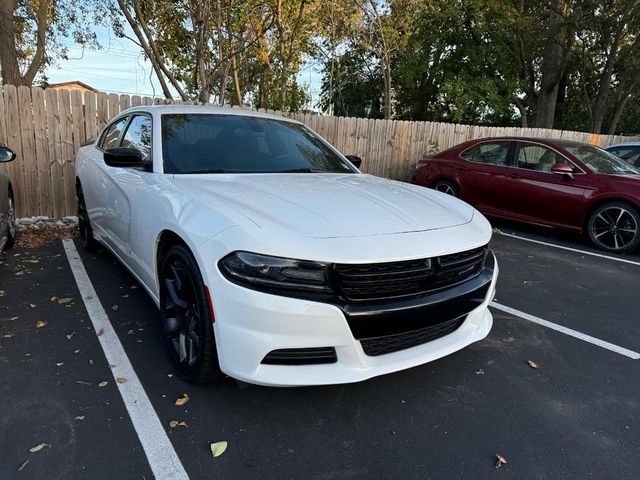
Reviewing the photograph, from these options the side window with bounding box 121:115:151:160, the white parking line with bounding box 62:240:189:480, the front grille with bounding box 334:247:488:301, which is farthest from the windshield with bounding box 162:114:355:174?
the front grille with bounding box 334:247:488:301

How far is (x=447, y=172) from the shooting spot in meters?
8.27

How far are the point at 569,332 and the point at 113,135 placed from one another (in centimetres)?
447

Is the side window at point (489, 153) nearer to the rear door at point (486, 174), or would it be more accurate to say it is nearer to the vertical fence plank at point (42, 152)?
the rear door at point (486, 174)

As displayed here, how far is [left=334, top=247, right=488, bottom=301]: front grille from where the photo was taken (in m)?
2.18

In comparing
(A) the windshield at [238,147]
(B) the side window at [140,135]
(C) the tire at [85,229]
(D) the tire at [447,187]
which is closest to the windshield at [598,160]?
(D) the tire at [447,187]

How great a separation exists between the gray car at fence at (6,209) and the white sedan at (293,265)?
1923 millimetres

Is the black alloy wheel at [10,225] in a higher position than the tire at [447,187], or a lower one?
lower

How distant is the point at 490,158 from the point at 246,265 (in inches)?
263

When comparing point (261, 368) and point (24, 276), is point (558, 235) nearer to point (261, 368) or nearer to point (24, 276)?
point (261, 368)

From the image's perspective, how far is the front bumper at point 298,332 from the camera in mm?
2113

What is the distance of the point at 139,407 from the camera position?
250cm

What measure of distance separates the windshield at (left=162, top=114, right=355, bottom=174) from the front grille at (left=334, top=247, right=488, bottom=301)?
1516 mm

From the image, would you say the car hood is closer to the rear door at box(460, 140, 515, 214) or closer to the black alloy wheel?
the black alloy wheel

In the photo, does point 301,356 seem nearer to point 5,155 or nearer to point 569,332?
point 569,332
